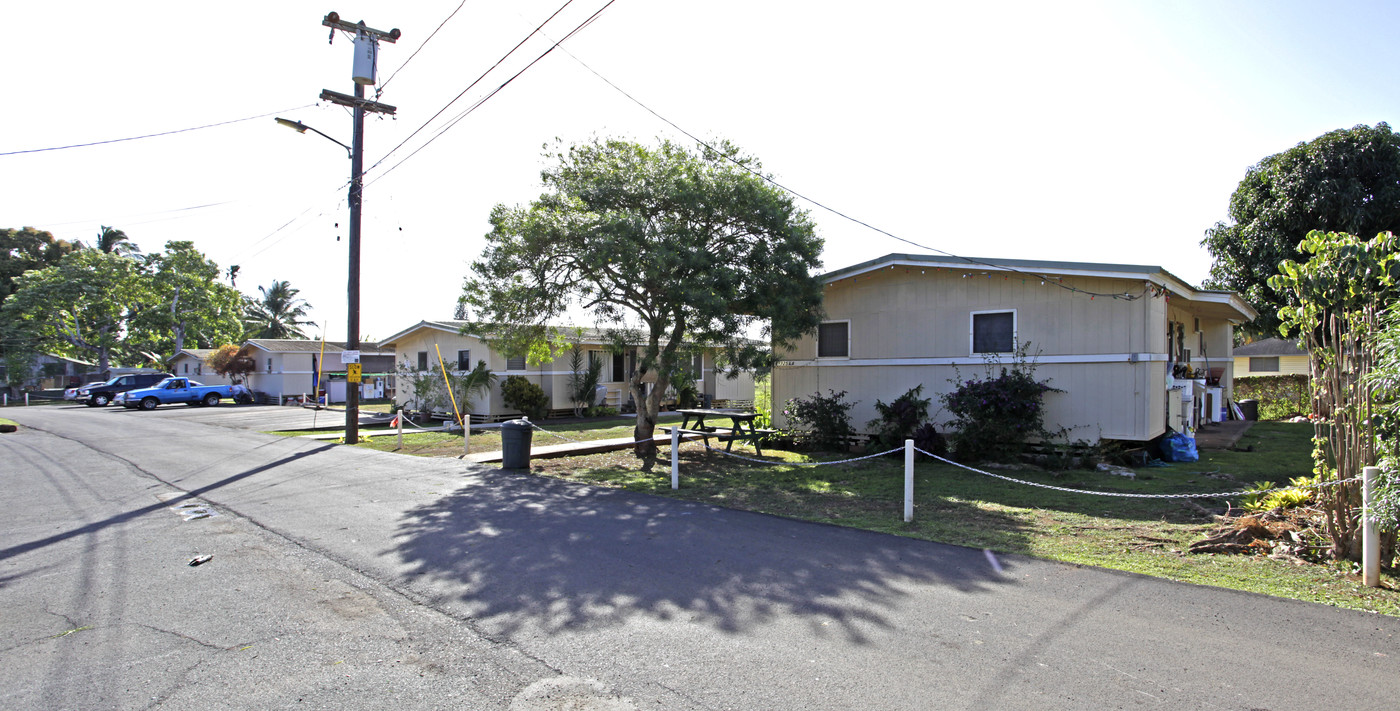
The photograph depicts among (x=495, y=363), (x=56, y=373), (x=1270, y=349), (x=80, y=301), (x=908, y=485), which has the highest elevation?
(x=80, y=301)

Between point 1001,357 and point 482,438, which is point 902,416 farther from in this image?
point 482,438

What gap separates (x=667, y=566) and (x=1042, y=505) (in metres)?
5.33

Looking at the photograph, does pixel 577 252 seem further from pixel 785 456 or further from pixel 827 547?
pixel 827 547

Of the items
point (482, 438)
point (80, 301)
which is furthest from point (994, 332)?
point (80, 301)

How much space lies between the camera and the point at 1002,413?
1190 centimetres

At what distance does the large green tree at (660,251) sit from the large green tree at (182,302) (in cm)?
4420

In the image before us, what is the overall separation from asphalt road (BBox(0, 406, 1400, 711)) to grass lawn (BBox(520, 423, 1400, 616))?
20.9 inches

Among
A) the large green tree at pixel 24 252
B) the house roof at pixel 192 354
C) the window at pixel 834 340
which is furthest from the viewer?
the large green tree at pixel 24 252

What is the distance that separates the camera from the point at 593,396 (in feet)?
85.3

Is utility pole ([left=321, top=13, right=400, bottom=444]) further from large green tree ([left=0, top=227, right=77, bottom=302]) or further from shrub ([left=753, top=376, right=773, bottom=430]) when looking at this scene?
large green tree ([left=0, top=227, right=77, bottom=302])

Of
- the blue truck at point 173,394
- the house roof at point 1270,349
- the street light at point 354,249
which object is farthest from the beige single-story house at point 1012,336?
the blue truck at point 173,394

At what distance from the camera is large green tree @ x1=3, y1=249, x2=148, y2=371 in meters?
44.1

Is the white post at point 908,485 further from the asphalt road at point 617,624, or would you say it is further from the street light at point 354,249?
the street light at point 354,249

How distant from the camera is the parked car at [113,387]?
123 feet
